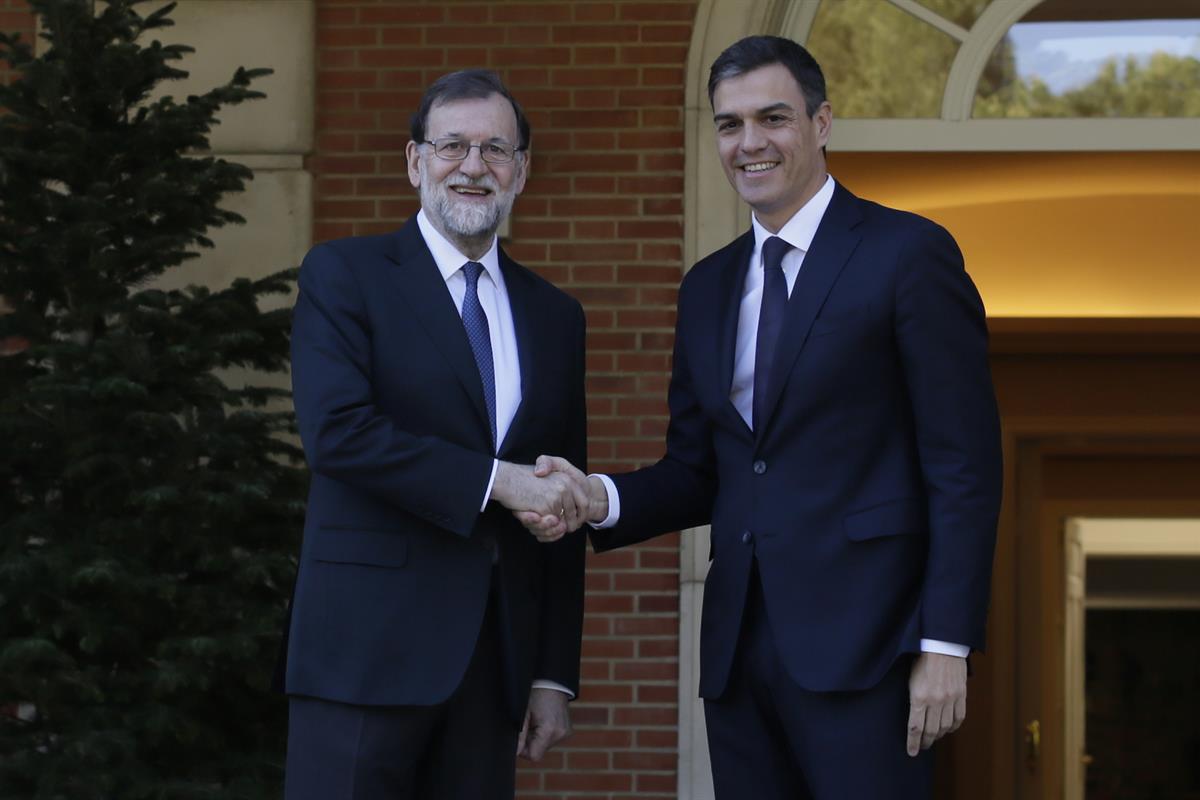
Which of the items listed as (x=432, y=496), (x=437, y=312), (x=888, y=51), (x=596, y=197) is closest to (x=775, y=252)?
(x=437, y=312)

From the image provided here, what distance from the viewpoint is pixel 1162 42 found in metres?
6.68

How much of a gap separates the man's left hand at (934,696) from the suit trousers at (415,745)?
2.65 feet

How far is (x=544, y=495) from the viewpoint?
3.46m

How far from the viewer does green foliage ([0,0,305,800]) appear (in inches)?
183

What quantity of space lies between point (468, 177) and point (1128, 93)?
3855 millimetres

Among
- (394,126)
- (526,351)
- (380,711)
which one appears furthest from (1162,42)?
(380,711)

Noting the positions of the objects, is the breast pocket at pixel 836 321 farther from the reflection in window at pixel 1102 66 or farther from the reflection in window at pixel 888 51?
the reflection in window at pixel 1102 66

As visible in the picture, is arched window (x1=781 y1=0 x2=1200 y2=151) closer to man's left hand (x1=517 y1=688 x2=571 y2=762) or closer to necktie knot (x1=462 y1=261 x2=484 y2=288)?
necktie knot (x1=462 y1=261 x2=484 y2=288)

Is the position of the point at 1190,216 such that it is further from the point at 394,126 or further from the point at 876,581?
the point at 876,581

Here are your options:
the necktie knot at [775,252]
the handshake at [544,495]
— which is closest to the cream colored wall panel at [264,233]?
the handshake at [544,495]

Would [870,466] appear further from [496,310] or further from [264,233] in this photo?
[264,233]

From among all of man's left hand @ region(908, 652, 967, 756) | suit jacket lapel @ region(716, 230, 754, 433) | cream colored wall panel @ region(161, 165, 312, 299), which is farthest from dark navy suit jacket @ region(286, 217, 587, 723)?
cream colored wall panel @ region(161, 165, 312, 299)

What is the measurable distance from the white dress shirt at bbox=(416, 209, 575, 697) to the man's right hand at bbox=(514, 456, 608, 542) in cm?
12

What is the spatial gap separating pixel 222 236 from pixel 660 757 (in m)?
2.42
